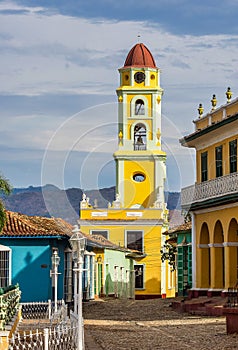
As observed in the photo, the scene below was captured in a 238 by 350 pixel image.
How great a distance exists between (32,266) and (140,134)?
3908cm

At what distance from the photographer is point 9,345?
628 inches

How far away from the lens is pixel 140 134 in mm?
73812

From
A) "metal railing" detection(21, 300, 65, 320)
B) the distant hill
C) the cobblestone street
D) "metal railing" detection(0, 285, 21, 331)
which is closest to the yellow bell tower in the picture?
the distant hill

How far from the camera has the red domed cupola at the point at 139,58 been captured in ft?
242

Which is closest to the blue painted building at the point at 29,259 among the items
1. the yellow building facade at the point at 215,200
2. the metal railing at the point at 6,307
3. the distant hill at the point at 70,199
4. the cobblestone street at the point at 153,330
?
the distant hill at the point at 70,199

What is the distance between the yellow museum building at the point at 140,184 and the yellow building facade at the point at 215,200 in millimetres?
28877

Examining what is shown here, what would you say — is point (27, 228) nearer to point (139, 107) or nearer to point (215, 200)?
point (215, 200)

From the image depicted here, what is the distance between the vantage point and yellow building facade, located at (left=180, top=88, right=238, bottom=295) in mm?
33781

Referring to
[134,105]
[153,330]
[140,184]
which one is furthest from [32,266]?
[140,184]

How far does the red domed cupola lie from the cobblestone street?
38426mm

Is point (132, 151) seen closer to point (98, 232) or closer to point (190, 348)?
point (98, 232)

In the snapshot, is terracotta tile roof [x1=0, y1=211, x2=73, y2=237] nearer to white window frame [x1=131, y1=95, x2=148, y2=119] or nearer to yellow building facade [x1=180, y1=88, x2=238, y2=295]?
yellow building facade [x1=180, y1=88, x2=238, y2=295]

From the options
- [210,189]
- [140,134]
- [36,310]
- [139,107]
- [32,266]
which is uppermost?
[139,107]

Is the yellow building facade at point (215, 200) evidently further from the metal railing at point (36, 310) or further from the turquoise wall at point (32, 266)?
the metal railing at point (36, 310)
